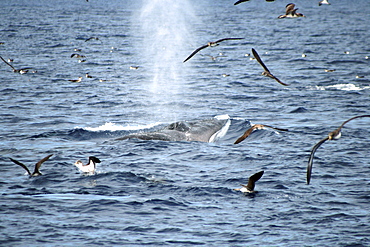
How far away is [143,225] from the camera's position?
480 inches

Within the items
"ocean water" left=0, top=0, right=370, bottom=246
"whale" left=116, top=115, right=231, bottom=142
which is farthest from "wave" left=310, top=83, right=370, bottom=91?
"whale" left=116, top=115, right=231, bottom=142

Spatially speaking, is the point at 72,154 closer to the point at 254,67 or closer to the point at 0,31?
the point at 254,67

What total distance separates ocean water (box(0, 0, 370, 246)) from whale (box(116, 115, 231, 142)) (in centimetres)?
50

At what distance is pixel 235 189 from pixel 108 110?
1325cm

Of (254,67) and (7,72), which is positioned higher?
(7,72)

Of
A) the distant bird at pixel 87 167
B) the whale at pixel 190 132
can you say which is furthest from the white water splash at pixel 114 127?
the distant bird at pixel 87 167

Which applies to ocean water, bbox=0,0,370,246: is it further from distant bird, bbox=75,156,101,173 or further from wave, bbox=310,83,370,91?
distant bird, bbox=75,156,101,173

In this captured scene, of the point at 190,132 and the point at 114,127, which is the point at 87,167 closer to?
the point at 190,132

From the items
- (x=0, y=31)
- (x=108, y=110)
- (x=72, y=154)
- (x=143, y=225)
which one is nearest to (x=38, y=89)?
(x=108, y=110)

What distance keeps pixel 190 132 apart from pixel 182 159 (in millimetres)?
3421

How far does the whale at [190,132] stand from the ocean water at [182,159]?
1.63 feet

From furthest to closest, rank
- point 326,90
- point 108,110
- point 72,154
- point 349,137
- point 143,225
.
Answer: point 326,90 → point 108,110 → point 349,137 → point 72,154 → point 143,225

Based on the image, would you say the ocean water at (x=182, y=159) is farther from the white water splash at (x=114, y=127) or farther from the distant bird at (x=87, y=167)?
the distant bird at (x=87, y=167)

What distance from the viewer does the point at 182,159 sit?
17.7 meters
